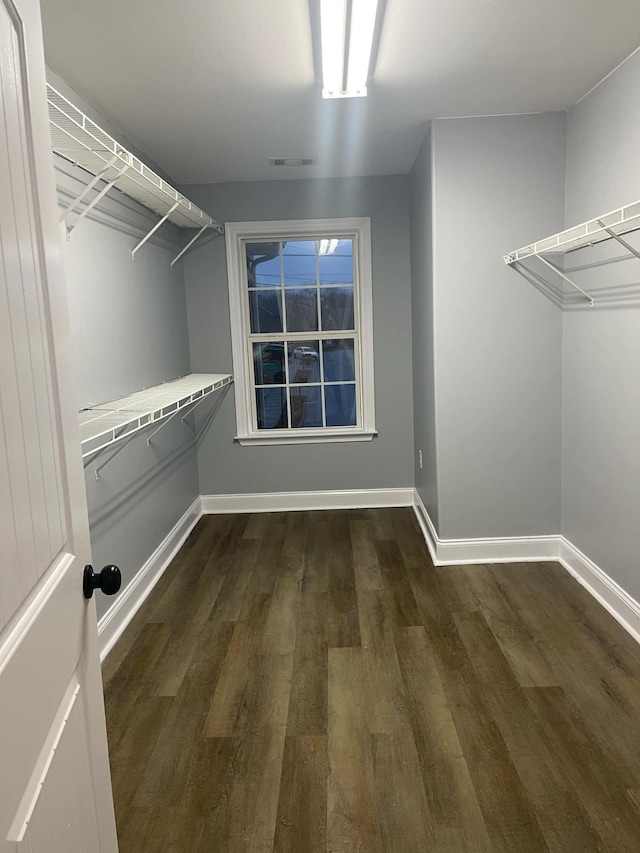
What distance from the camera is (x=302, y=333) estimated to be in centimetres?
471

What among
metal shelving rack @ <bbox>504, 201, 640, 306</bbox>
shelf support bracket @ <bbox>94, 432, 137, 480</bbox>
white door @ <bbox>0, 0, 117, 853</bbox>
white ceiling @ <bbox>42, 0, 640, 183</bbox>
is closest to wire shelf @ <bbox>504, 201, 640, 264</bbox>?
metal shelving rack @ <bbox>504, 201, 640, 306</bbox>

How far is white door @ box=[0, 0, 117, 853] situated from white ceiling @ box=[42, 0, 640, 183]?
1.36 metres

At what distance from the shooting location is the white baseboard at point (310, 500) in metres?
4.78

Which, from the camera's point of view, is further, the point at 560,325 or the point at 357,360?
the point at 357,360

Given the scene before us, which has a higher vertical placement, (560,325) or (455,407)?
(560,325)

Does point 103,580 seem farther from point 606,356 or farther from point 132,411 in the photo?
point 606,356

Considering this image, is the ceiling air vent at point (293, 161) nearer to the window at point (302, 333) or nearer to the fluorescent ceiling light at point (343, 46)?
the window at point (302, 333)

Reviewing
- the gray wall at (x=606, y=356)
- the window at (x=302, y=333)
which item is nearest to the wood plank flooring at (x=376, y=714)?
the gray wall at (x=606, y=356)

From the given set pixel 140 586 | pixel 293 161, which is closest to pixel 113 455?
pixel 140 586

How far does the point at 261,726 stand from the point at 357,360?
2962 mm

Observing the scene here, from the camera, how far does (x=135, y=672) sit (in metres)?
2.62

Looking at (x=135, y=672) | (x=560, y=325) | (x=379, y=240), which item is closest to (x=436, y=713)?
(x=135, y=672)

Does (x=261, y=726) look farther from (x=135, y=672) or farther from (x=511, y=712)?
(x=511, y=712)

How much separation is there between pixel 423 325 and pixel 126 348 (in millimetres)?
1792
